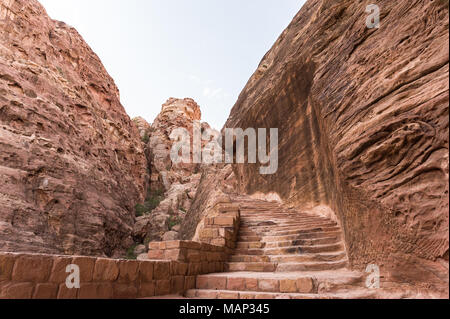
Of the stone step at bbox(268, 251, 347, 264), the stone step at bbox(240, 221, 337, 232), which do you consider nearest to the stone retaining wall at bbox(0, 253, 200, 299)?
the stone step at bbox(268, 251, 347, 264)

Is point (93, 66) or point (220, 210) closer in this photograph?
point (220, 210)

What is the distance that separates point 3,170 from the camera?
10.4 metres

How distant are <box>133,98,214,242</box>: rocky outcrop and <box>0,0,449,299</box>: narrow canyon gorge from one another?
14.5 ft

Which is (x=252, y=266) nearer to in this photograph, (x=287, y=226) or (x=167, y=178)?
(x=287, y=226)

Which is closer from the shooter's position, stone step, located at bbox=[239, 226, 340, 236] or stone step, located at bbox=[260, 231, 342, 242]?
stone step, located at bbox=[260, 231, 342, 242]

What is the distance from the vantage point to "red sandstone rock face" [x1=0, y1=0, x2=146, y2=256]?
10727 millimetres

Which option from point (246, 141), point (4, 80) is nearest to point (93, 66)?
point (4, 80)

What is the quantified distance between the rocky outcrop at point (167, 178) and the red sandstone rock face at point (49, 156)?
3.63m

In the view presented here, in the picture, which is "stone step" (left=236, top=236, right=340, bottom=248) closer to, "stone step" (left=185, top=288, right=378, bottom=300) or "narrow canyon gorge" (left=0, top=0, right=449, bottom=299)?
"narrow canyon gorge" (left=0, top=0, right=449, bottom=299)

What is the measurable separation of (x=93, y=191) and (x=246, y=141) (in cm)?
1020

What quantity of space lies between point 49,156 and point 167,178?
22.5 m

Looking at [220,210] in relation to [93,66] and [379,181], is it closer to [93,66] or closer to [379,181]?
[379,181]

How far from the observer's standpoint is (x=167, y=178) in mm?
34969

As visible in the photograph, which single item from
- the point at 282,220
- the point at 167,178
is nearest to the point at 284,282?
the point at 282,220
